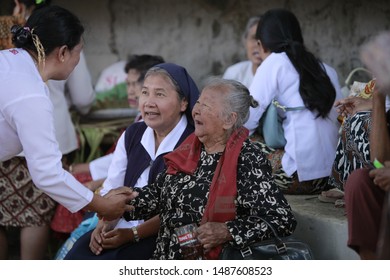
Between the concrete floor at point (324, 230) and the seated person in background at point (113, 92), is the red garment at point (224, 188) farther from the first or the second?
the seated person in background at point (113, 92)

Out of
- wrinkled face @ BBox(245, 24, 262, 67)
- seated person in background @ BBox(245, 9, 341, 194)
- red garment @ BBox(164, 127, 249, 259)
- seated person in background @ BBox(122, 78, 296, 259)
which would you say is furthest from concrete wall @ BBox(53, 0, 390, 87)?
red garment @ BBox(164, 127, 249, 259)

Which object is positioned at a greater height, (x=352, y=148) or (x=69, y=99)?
→ (x=352, y=148)

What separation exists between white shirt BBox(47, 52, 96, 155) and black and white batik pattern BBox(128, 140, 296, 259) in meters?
1.72

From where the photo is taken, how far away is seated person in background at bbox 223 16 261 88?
20.1 ft

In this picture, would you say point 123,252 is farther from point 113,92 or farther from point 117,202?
point 113,92

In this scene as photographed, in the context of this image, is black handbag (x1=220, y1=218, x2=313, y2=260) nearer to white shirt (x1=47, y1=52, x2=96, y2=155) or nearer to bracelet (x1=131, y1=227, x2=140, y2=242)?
bracelet (x1=131, y1=227, x2=140, y2=242)

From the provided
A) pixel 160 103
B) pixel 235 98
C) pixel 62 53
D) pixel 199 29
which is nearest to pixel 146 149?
pixel 160 103

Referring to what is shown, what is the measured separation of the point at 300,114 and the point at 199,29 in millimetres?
2056

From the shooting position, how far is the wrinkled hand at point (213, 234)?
3842mm

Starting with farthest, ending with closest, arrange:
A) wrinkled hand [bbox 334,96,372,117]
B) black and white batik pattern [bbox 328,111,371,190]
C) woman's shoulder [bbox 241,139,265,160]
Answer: wrinkled hand [bbox 334,96,372,117] → black and white batik pattern [bbox 328,111,371,190] → woman's shoulder [bbox 241,139,265,160]

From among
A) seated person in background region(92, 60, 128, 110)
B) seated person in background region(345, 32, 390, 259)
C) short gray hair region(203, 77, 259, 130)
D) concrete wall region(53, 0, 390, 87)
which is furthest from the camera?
concrete wall region(53, 0, 390, 87)

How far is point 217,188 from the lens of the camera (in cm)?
394

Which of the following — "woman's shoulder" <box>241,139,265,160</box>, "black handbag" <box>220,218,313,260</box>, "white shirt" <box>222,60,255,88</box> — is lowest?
"black handbag" <box>220,218,313,260</box>
